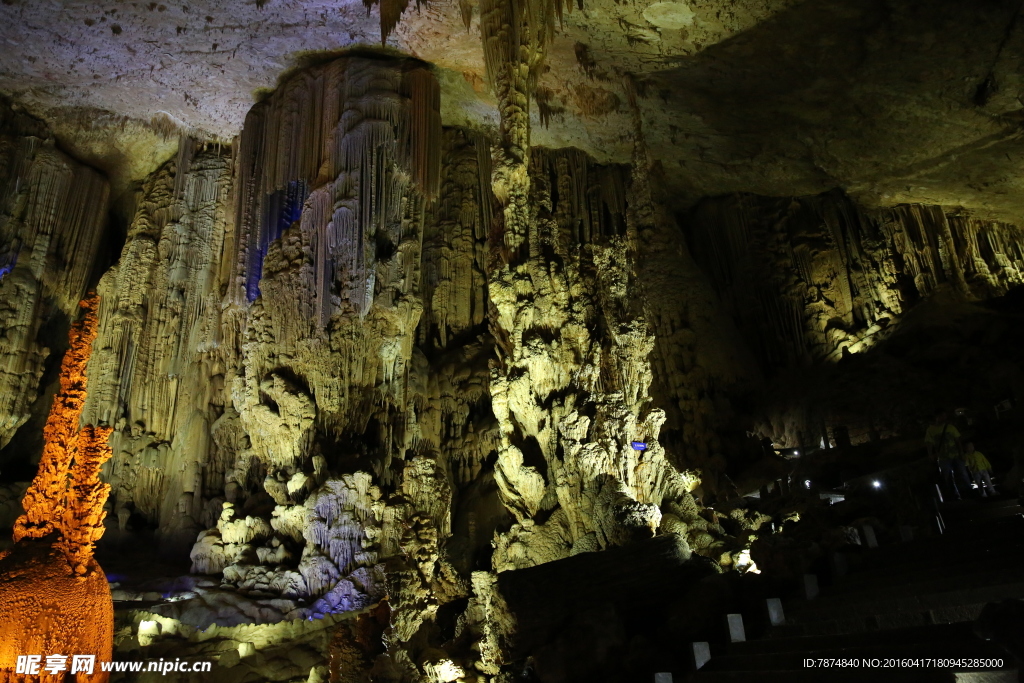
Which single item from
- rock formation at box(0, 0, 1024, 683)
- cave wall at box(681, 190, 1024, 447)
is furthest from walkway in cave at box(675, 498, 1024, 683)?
cave wall at box(681, 190, 1024, 447)

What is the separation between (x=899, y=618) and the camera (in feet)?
15.5

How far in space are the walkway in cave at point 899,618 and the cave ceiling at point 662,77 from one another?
8.19 meters

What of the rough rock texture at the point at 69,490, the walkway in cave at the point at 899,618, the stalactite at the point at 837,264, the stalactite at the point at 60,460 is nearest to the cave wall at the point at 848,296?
the stalactite at the point at 837,264

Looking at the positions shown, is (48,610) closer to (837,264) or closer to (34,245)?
(34,245)

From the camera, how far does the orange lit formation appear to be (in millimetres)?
7512

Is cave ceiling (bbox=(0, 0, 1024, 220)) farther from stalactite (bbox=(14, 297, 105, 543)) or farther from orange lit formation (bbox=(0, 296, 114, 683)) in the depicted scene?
orange lit formation (bbox=(0, 296, 114, 683))

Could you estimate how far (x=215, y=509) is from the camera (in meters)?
13.6

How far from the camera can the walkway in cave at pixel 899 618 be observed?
404cm

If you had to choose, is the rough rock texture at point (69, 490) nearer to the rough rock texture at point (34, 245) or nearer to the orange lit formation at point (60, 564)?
the orange lit formation at point (60, 564)

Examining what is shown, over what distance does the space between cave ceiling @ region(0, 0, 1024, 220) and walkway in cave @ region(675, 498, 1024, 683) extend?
322 inches

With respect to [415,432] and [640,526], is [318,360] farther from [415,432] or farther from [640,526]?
[640,526]

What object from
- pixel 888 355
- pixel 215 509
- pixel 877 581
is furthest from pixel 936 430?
pixel 215 509

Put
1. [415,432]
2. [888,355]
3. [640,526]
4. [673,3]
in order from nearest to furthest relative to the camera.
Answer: [640,526], [673,3], [415,432], [888,355]

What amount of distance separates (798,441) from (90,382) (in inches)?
568
